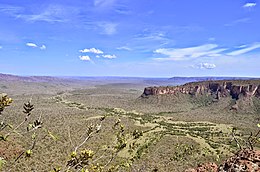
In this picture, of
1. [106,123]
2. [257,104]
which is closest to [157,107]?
[257,104]

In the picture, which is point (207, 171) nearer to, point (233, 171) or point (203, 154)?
point (233, 171)

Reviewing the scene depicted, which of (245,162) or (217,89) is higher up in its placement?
(245,162)

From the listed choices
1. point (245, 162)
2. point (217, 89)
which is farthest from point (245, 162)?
point (217, 89)

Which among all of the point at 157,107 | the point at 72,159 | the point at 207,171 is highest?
the point at 72,159

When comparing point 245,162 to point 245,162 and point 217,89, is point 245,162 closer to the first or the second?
point 245,162

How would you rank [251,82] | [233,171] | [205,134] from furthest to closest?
[251,82], [205,134], [233,171]

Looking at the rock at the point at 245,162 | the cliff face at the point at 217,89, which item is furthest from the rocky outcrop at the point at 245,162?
the cliff face at the point at 217,89

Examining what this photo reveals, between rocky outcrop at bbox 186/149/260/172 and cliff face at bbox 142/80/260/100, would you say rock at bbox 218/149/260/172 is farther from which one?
cliff face at bbox 142/80/260/100

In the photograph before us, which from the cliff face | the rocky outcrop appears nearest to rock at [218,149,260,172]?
the rocky outcrop
